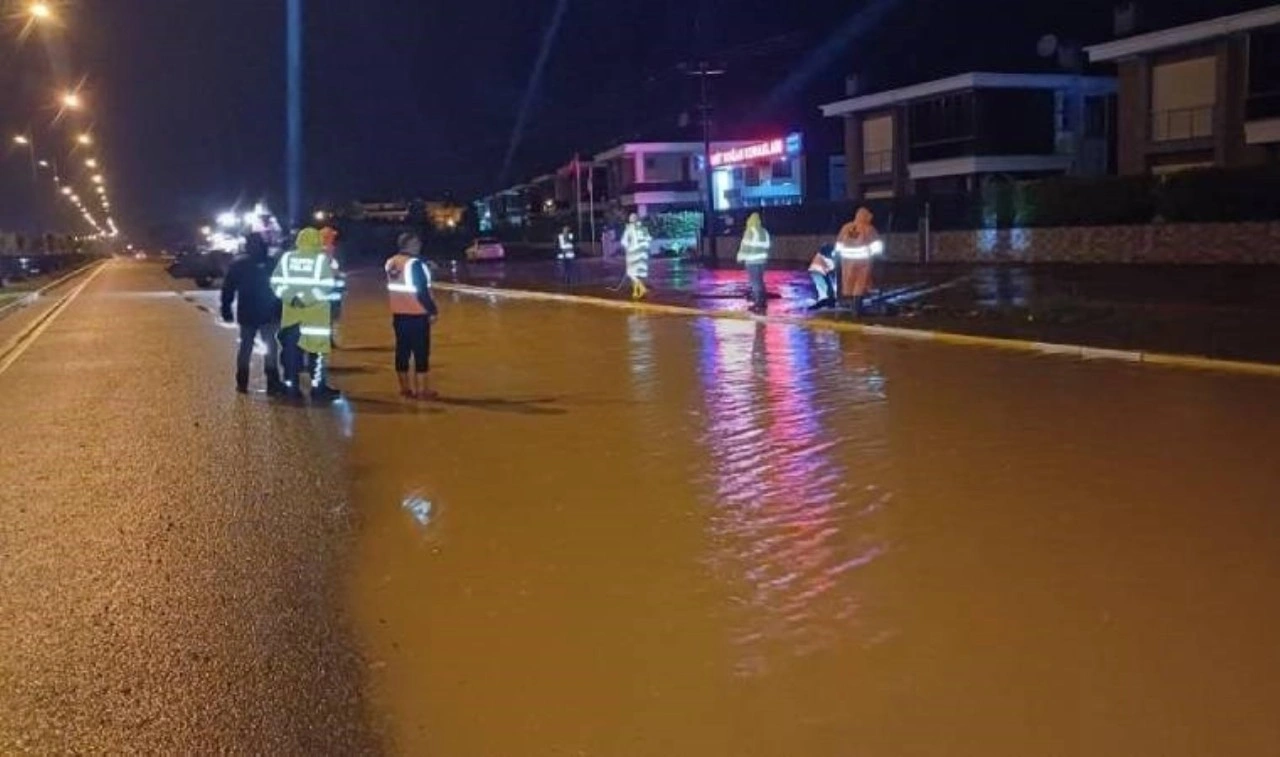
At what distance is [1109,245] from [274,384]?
23458 mm

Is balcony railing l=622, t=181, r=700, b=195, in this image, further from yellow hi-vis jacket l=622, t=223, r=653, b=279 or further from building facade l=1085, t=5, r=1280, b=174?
yellow hi-vis jacket l=622, t=223, r=653, b=279

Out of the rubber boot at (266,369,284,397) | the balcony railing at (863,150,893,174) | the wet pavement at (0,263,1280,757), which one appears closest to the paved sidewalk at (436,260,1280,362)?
the wet pavement at (0,263,1280,757)

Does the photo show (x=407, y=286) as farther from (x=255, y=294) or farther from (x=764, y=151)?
(x=764, y=151)

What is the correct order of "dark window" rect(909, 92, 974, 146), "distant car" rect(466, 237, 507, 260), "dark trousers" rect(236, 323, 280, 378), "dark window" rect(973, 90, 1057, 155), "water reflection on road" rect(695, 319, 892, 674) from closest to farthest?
"water reflection on road" rect(695, 319, 892, 674), "dark trousers" rect(236, 323, 280, 378), "dark window" rect(973, 90, 1057, 155), "dark window" rect(909, 92, 974, 146), "distant car" rect(466, 237, 507, 260)

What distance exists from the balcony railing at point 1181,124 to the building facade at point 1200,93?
3 centimetres

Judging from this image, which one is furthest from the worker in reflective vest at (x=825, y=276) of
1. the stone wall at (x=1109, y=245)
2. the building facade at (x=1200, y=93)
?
the building facade at (x=1200, y=93)

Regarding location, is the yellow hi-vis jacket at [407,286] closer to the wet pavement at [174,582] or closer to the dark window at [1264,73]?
the wet pavement at [174,582]

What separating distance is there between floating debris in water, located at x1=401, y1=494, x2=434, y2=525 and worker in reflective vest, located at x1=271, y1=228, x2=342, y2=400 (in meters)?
5.12

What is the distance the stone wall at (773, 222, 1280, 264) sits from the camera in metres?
27.2

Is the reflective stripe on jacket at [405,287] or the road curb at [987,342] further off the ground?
the reflective stripe on jacket at [405,287]

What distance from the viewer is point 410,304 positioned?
12.3 m

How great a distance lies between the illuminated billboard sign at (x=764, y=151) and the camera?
65.9 metres

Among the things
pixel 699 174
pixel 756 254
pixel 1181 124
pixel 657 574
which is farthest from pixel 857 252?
pixel 699 174

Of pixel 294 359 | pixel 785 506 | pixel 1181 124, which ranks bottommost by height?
pixel 785 506
